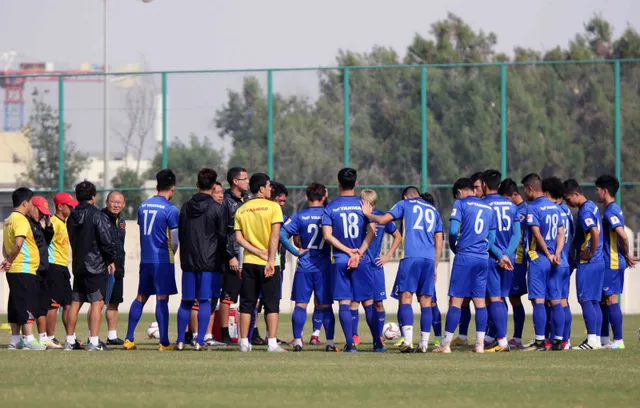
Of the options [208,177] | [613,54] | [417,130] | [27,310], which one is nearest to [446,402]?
[208,177]

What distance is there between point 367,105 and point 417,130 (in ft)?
3.96

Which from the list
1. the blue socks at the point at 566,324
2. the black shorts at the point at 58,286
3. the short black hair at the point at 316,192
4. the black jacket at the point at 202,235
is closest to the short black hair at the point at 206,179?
the black jacket at the point at 202,235

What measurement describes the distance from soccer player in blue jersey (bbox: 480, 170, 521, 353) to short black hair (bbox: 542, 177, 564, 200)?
589 mm

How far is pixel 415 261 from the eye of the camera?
46.1 ft

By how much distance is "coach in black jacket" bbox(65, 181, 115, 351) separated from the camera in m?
14.7

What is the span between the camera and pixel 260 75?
27516mm

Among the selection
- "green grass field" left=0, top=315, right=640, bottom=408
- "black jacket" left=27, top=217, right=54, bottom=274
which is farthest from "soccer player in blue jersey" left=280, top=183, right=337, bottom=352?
"black jacket" left=27, top=217, right=54, bottom=274

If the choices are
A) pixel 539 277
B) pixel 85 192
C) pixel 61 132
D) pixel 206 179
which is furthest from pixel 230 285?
pixel 61 132

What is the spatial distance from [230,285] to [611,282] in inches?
176

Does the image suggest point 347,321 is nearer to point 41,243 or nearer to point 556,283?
point 556,283

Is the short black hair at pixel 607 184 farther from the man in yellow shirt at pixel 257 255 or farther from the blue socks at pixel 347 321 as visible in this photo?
the man in yellow shirt at pixel 257 255

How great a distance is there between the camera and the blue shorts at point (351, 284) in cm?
1423

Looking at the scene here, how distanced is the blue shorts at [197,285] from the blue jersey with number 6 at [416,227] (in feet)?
7.24

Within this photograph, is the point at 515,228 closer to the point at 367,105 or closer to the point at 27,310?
the point at 27,310
